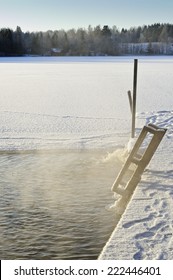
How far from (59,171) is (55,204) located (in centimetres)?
188

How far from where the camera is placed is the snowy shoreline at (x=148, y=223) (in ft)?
15.9

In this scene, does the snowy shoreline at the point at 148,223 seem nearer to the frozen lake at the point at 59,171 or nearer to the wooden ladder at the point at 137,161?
the wooden ladder at the point at 137,161

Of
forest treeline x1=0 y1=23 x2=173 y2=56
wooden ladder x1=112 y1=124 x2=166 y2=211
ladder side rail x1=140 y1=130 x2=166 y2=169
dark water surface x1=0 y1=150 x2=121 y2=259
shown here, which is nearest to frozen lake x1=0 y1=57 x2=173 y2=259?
dark water surface x1=0 y1=150 x2=121 y2=259

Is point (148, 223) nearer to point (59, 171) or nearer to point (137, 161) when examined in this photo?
point (137, 161)

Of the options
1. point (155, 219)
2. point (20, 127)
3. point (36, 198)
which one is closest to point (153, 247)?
point (155, 219)

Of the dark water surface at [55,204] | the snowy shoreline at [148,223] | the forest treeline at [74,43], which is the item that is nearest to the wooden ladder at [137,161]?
the snowy shoreline at [148,223]

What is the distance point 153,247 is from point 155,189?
2117 mm

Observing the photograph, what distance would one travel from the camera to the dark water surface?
5454 millimetres

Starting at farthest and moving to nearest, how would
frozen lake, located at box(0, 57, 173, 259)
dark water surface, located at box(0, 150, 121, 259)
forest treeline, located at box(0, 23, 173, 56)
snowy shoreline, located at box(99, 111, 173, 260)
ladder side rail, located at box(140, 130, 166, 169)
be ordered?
→ forest treeline, located at box(0, 23, 173, 56) → ladder side rail, located at box(140, 130, 166, 169) → frozen lake, located at box(0, 57, 173, 259) → dark water surface, located at box(0, 150, 121, 259) → snowy shoreline, located at box(99, 111, 173, 260)

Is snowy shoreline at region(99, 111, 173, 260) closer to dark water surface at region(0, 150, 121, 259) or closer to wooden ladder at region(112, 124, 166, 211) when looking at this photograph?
wooden ladder at region(112, 124, 166, 211)

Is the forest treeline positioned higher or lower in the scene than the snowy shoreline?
higher

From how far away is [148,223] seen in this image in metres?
5.62

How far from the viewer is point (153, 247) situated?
16.2 feet
